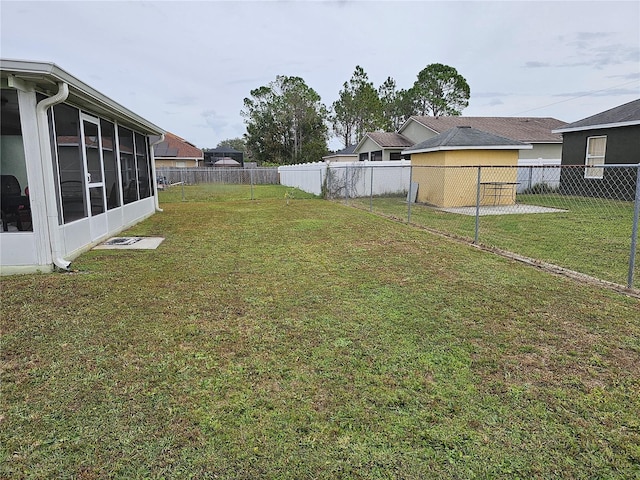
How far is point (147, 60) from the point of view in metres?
14.2

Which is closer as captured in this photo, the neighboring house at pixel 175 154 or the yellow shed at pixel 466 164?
the yellow shed at pixel 466 164

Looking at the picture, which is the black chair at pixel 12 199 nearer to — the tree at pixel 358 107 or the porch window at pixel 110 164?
the porch window at pixel 110 164

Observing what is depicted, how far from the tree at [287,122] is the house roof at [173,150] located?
6787mm

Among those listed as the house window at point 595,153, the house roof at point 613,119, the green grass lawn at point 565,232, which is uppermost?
the house roof at point 613,119

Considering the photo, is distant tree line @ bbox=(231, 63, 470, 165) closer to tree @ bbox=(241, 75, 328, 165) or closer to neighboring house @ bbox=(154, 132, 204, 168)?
tree @ bbox=(241, 75, 328, 165)

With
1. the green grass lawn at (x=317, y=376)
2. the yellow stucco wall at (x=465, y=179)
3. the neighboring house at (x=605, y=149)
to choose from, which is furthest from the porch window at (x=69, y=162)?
the neighboring house at (x=605, y=149)

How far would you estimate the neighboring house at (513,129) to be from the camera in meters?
22.4

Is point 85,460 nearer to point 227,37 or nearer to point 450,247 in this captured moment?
point 450,247

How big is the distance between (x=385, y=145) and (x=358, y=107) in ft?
60.1

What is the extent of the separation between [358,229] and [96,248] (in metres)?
4.96

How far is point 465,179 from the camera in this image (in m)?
13.5

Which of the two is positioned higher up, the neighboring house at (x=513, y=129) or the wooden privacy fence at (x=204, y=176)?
the neighboring house at (x=513, y=129)

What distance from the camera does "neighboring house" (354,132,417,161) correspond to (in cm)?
2427

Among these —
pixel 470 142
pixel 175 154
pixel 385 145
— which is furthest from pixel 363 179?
pixel 175 154
